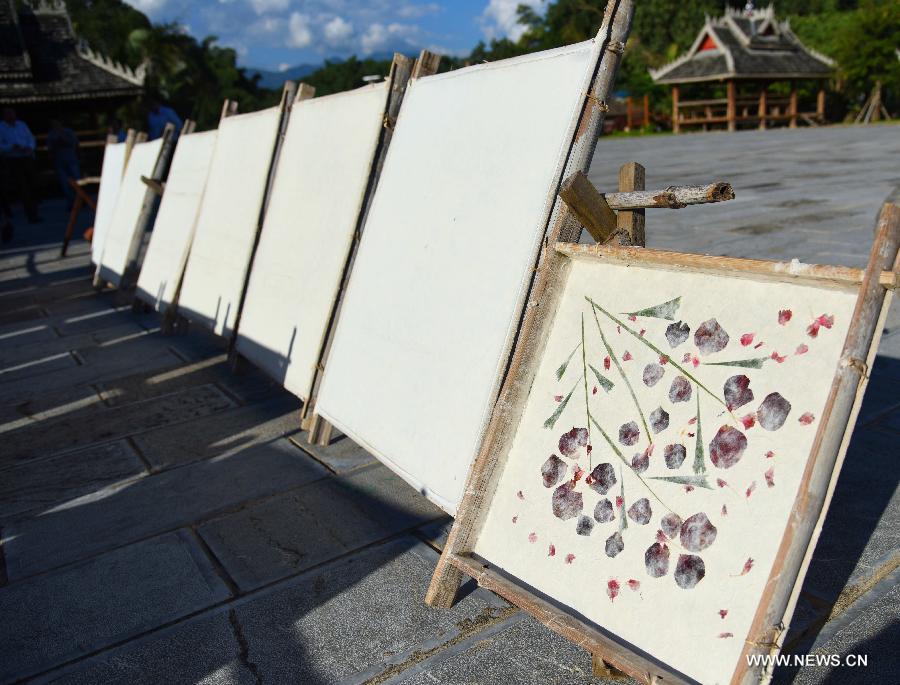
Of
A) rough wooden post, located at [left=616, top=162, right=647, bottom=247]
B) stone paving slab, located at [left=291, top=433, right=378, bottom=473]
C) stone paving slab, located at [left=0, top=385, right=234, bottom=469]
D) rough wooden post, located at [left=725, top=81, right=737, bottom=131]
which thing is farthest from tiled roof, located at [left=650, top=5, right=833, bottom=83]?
rough wooden post, located at [left=616, top=162, right=647, bottom=247]

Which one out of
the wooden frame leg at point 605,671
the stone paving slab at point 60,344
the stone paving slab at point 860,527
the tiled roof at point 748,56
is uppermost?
the tiled roof at point 748,56

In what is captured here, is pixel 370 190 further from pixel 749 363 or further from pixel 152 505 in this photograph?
pixel 749 363

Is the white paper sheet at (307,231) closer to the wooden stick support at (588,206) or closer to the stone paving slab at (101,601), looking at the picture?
the stone paving slab at (101,601)

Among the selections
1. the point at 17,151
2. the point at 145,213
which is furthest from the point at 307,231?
the point at 17,151

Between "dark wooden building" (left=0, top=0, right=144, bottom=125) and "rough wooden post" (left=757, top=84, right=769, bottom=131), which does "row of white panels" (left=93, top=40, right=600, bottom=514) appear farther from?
"rough wooden post" (left=757, top=84, right=769, bottom=131)

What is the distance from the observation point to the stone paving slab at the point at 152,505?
11.0 feet

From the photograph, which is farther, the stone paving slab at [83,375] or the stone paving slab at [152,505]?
the stone paving slab at [83,375]

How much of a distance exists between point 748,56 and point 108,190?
37.4 m

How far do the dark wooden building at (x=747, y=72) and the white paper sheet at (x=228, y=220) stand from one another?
119ft

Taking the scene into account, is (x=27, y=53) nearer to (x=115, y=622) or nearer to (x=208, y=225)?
(x=208, y=225)

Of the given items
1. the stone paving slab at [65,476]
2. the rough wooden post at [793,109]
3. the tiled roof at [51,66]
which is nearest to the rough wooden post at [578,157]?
the stone paving slab at [65,476]

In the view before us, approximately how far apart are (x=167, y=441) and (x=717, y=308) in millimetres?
3431

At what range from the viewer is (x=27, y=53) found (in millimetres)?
27734

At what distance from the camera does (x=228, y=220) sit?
5848mm
